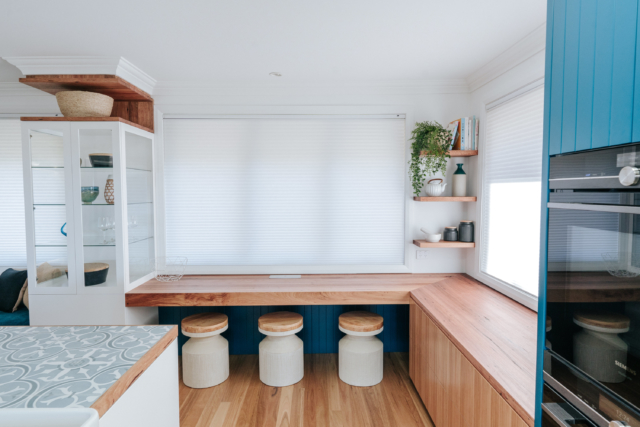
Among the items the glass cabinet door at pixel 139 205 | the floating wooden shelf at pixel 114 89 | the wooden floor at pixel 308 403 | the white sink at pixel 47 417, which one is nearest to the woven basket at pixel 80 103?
the floating wooden shelf at pixel 114 89

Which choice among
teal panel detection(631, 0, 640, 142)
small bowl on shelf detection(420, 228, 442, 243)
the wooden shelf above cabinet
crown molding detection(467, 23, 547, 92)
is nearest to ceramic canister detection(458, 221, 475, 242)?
small bowl on shelf detection(420, 228, 442, 243)

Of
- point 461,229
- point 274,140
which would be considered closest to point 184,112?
point 274,140

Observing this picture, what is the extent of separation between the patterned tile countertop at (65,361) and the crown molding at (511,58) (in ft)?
8.20

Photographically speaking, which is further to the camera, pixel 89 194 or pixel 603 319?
pixel 89 194

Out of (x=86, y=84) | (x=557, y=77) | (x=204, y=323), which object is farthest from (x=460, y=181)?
(x=86, y=84)

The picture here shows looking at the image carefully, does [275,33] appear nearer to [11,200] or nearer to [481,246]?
[481,246]

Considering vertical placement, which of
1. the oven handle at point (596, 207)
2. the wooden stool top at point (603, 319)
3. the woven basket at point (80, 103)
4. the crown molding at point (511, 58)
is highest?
the crown molding at point (511, 58)

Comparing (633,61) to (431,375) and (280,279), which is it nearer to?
(431,375)

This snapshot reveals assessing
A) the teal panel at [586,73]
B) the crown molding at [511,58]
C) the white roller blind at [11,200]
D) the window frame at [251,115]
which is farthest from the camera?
the white roller blind at [11,200]

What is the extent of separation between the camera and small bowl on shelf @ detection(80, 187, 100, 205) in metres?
2.59

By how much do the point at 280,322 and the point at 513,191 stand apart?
1.94 m

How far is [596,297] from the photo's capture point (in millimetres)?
891

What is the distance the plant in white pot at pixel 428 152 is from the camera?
109 inches

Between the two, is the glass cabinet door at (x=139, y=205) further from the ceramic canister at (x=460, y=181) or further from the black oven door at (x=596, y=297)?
the black oven door at (x=596, y=297)
